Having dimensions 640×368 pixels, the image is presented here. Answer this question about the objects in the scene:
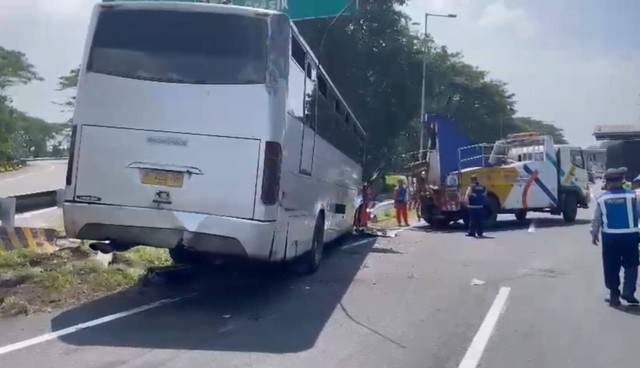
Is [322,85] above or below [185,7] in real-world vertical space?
below

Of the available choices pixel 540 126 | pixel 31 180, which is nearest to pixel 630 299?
pixel 31 180

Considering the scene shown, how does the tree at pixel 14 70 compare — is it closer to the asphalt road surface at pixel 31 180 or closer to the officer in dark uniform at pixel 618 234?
the asphalt road surface at pixel 31 180

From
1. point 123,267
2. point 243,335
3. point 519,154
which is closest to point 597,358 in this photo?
point 243,335

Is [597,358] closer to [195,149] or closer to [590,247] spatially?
[195,149]

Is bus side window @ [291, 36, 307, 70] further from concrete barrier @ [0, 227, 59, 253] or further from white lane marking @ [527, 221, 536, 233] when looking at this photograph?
white lane marking @ [527, 221, 536, 233]

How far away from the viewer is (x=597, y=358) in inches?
357

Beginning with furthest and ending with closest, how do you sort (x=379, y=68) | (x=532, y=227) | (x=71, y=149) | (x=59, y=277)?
1. (x=379, y=68)
2. (x=532, y=227)
3. (x=59, y=277)
4. (x=71, y=149)

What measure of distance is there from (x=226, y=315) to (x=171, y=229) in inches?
45.8

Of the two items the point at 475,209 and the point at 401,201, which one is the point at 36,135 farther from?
the point at 475,209

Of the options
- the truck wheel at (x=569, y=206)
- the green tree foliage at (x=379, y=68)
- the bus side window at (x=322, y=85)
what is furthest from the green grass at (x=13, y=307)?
the green tree foliage at (x=379, y=68)

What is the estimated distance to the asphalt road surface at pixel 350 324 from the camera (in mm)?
8664

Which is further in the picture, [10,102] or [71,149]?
[10,102]

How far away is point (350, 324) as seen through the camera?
34.6ft

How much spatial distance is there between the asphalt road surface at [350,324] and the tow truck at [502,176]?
13012mm
